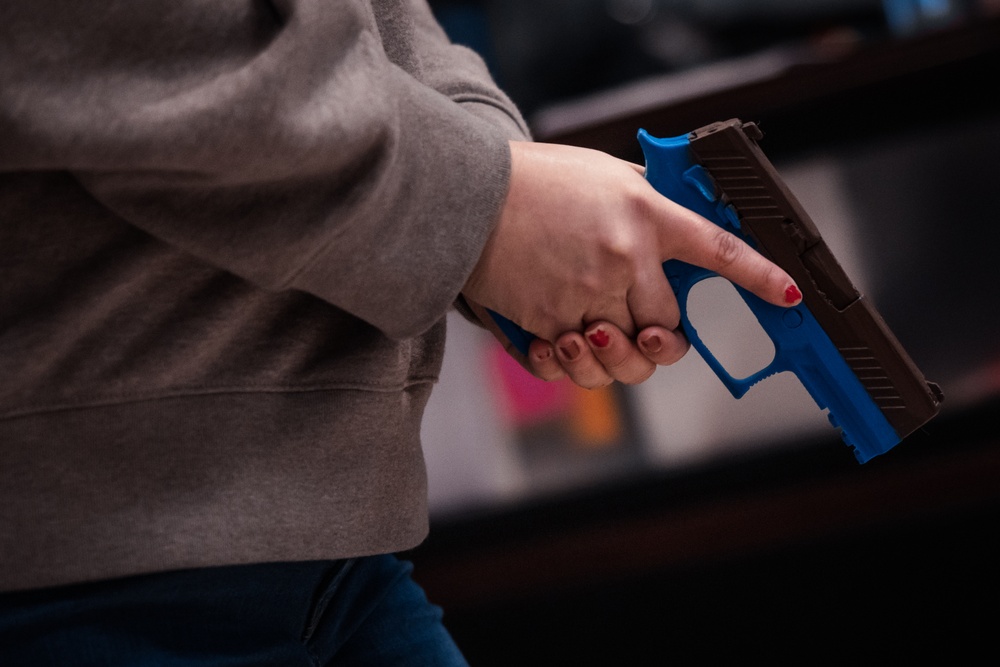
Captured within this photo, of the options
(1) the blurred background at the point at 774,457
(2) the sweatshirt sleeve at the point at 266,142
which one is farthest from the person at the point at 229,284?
(1) the blurred background at the point at 774,457

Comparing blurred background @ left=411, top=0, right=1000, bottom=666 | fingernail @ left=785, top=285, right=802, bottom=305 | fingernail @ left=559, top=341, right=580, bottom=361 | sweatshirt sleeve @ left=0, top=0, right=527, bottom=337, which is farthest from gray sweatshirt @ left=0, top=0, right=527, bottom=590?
blurred background @ left=411, top=0, right=1000, bottom=666

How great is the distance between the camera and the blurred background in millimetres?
1560

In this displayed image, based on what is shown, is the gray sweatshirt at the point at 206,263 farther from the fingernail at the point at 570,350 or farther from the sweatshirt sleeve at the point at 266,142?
the fingernail at the point at 570,350

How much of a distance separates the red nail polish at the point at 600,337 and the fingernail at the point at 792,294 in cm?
14

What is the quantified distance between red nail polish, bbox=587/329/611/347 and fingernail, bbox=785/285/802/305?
14 cm

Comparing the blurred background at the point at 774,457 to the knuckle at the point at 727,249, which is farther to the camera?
the blurred background at the point at 774,457

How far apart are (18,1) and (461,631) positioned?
145cm

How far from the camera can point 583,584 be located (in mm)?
1638

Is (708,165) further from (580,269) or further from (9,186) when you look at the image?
(9,186)

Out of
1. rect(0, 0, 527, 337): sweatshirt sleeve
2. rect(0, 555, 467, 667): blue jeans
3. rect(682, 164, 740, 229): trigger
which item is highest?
rect(0, 0, 527, 337): sweatshirt sleeve

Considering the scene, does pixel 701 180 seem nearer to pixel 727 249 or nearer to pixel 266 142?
pixel 727 249

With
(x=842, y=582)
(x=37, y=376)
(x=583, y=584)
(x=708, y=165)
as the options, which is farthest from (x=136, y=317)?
(x=842, y=582)

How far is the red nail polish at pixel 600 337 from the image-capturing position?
675 mm

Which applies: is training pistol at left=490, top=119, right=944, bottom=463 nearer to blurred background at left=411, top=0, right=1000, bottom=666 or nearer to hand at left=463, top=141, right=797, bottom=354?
hand at left=463, top=141, right=797, bottom=354
